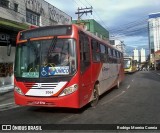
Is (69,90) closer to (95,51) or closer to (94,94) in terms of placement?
(94,94)

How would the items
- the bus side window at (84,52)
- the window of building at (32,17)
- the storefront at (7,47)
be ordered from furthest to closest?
1. the window of building at (32,17)
2. the storefront at (7,47)
3. the bus side window at (84,52)

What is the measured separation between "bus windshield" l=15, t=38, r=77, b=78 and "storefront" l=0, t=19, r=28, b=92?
858cm

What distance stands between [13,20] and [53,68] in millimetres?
13393

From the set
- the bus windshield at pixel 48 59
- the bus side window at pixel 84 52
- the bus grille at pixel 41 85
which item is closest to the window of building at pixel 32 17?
the bus side window at pixel 84 52

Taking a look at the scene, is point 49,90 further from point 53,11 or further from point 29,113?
point 53,11

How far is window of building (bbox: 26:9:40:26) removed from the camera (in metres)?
24.4

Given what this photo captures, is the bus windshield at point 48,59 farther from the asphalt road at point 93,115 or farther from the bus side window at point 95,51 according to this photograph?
the bus side window at point 95,51

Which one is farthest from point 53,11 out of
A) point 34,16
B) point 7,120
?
point 7,120

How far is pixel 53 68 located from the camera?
9.09 metres

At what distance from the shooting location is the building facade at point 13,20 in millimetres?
19125

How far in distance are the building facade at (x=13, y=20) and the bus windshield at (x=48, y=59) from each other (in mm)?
6351

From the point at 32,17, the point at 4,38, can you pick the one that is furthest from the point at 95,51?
the point at 32,17

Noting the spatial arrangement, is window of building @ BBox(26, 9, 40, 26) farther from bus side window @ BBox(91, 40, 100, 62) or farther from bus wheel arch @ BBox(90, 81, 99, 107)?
bus wheel arch @ BBox(90, 81, 99, 107)

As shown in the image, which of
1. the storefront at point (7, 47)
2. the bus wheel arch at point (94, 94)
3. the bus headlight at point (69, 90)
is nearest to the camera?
the bus headlight at point (69, 90)
